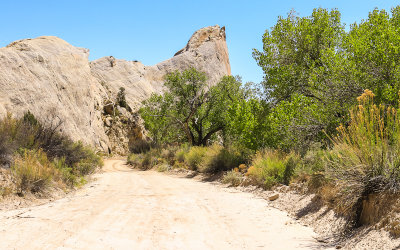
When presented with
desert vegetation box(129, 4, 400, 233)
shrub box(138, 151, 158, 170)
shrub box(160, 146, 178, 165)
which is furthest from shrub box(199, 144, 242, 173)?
shrub box(138, 151, 158, 170)

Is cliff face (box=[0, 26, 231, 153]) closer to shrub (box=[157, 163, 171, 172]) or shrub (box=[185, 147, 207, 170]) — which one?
shrub (box=[157, 163, 171, 172])

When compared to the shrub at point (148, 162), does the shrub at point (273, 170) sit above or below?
above

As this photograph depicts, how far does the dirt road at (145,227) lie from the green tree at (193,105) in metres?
18.2

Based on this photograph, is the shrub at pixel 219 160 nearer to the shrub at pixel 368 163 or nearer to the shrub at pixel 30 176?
the shrub at pixel 30 176

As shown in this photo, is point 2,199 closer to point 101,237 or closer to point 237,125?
point 101,237

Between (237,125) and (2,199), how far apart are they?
11218 mm

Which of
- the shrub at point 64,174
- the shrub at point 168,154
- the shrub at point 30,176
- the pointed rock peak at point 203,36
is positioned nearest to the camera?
the shrub at point 30,176

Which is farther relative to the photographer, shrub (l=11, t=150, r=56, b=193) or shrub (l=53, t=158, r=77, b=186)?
shrub (l=53, t=158, r=77, b=186)

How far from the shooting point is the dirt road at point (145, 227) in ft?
13.9

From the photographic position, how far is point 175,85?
25.8 meters

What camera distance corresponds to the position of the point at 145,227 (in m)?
5.11

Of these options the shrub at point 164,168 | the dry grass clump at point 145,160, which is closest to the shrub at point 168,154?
the dry grass clump at point 145,160

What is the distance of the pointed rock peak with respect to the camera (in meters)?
59.0

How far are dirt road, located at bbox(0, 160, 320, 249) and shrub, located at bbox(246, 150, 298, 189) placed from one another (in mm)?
2591
